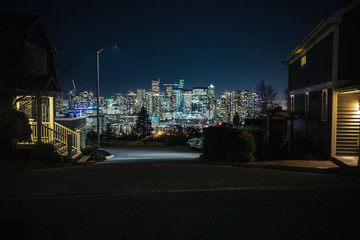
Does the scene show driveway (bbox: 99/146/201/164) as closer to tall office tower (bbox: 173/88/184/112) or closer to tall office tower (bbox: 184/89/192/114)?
tall office tower (bbox: 184/89/192/114)

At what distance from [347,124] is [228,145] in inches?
190

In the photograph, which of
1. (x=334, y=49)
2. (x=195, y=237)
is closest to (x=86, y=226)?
(x=195, y=237)

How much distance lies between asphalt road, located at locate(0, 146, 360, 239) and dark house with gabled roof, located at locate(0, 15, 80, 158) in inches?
224

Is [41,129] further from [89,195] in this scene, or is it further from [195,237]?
[195,237]

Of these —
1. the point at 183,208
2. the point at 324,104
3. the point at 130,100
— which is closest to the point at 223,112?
the point at 130,100

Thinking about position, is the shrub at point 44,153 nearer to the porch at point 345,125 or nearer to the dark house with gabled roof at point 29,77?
the dark house with gabled roof at point 29,77

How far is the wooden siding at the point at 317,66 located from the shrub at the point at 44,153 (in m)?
12.1

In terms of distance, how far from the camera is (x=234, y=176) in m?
8.88

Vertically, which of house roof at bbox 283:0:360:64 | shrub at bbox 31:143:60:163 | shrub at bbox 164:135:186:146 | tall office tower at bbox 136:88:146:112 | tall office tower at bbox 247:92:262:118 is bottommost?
shrub at bbox 164:135:186:146

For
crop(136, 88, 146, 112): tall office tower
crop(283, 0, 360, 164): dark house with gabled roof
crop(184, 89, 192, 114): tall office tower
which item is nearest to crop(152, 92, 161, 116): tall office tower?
→ crop(136, 88, 146, 112): tall office tower

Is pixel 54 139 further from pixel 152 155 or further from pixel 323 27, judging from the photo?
pixel 323 27

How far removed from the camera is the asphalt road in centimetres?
431

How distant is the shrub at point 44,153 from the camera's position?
43.3 ft

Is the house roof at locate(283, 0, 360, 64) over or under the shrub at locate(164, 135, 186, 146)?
over
